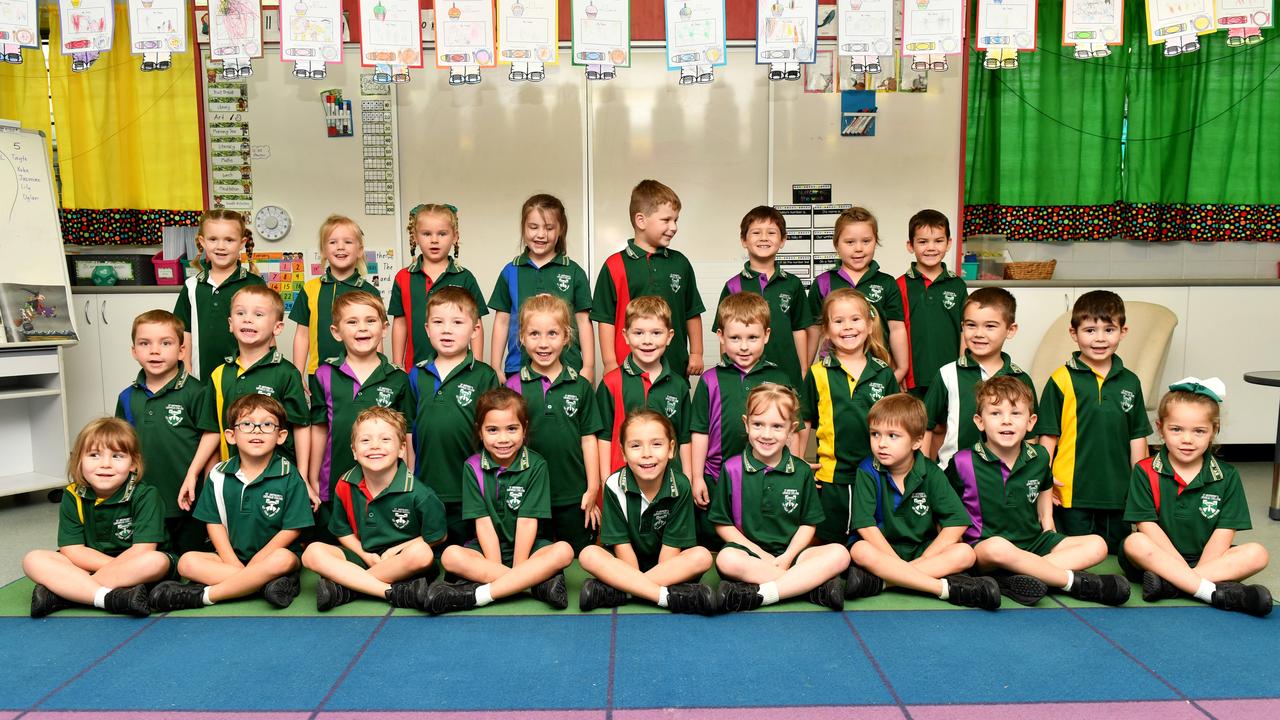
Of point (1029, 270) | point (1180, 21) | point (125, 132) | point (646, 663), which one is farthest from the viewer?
point (125, 132)

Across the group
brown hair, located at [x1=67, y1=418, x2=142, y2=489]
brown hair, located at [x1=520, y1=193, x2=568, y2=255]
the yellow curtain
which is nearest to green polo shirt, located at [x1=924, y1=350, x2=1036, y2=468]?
brown hair, located at [x1=520, y1=193, x2=568, y2=255]

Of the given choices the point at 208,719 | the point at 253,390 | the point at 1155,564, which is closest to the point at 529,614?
the point at 208,719

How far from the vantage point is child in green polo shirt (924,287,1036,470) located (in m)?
3.19

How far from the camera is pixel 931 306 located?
3621 mm

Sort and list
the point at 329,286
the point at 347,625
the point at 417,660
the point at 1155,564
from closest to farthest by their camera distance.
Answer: the point at 417,660
the point at 347,625
the point at 1155,564
the point at 329,286

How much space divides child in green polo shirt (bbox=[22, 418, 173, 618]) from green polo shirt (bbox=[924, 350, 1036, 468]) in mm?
2629

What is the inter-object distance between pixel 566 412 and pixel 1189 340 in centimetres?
349

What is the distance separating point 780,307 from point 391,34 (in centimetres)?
177

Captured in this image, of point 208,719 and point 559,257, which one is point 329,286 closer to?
point 559,257

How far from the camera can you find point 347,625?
2574mm

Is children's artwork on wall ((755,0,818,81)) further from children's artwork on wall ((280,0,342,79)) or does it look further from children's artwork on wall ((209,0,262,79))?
children's artwork on wall ((209,0,262,79))

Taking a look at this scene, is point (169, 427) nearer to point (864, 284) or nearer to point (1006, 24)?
point (864, 284)

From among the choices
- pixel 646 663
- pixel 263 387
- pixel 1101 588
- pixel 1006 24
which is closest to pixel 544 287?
pixel 263 387

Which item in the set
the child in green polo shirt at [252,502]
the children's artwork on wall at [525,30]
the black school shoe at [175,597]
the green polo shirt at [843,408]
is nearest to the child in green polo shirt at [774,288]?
the green polo shirt at [843,408]
